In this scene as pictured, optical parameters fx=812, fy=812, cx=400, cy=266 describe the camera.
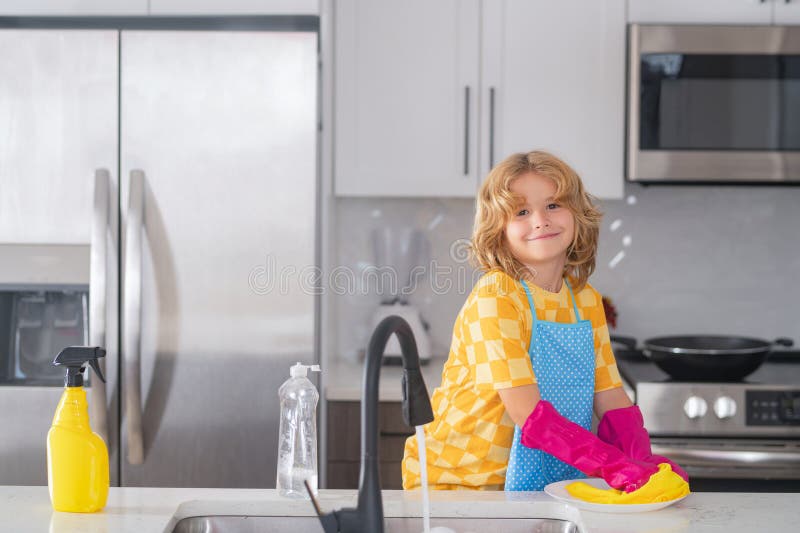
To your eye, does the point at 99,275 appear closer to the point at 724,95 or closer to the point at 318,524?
the point at 318,524

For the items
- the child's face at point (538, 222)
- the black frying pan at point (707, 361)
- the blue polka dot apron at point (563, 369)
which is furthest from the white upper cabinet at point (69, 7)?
the black frying pan at point (707, 361)

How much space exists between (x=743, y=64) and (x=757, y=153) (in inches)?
10.2

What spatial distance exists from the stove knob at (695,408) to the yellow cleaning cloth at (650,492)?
98cm

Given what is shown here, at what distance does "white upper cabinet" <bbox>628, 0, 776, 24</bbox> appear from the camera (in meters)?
2.43

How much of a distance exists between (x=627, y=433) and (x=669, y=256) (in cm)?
153

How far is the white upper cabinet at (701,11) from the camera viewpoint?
7.96 feet

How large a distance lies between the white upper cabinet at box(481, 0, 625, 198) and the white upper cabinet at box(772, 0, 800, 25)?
0.46 meters

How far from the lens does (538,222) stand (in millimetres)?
1404

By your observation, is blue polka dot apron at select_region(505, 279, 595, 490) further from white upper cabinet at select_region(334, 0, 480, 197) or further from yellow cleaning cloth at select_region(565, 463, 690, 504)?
white upper cabinet at select_region(334, 0, 480, 197)

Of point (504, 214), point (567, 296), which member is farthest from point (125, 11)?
point (567, 296)

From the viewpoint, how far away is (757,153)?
2.34 metres

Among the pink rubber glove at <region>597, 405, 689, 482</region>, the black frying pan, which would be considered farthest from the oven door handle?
the pink rubber glove at <region>597, 405, 689, 482</region>

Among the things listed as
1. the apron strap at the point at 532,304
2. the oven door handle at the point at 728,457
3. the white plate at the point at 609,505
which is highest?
the apron strap at the point at 532,304

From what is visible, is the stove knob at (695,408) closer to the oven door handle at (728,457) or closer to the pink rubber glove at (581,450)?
the oven door handle at (728,457)
